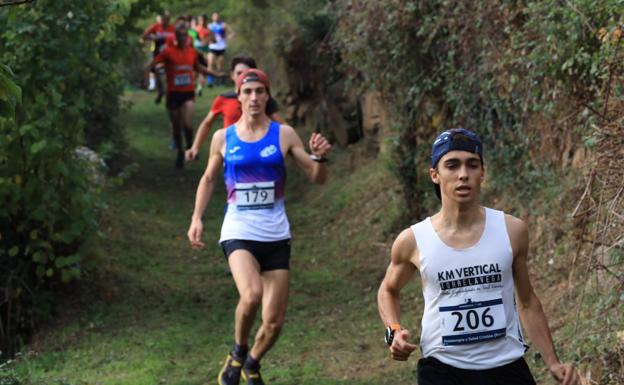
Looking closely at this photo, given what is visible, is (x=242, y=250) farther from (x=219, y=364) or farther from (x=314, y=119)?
(x=314, y=119)

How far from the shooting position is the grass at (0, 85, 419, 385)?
8891mm

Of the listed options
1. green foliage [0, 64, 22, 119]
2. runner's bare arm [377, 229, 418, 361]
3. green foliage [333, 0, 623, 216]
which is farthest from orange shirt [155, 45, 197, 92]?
runner's bare arm [377, 229, 418, 361]

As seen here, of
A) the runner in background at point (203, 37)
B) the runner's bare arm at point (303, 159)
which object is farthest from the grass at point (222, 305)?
the runner in background at point (203, 37)

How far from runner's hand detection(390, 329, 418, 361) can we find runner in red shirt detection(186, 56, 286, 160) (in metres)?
5.02

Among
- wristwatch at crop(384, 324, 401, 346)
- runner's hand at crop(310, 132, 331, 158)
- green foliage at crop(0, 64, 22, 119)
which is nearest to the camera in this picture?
green foliage at crop(0, 64, 22, 119)

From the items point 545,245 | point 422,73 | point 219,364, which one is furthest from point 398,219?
point 219,364

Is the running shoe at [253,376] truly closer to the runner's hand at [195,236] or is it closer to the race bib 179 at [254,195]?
the runner's hand at [195,236]

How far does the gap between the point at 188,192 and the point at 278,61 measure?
2.79 meters

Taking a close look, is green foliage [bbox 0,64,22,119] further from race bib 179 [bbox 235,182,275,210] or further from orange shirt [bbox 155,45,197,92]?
orange shirt [bbox 155,45,197,92]

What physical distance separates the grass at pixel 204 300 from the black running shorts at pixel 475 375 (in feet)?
9.54

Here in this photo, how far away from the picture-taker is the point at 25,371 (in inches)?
343

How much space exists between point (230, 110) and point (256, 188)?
9.48ft

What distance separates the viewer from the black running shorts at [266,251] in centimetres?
799

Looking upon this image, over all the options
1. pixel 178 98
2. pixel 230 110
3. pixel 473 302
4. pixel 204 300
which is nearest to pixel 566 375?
pixel 473 302
